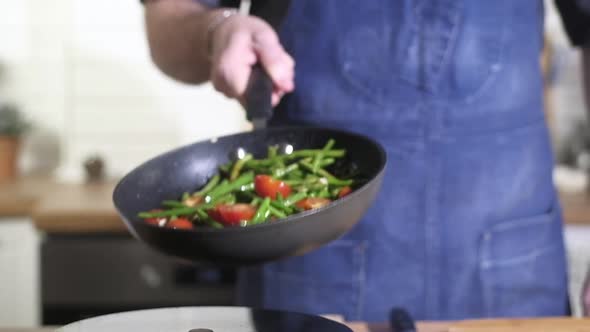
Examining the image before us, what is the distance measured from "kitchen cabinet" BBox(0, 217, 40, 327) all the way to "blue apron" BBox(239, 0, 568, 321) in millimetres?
1053

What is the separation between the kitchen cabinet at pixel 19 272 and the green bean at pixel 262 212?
130cm

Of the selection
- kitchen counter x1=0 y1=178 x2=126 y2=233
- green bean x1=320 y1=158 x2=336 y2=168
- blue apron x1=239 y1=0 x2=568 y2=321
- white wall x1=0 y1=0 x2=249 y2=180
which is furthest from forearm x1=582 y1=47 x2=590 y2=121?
white wall x1=0 y1=0 x2=249 y2=180

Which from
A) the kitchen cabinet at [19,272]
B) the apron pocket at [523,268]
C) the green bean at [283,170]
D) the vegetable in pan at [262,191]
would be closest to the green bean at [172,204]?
the vegetable in pan at [262,191]

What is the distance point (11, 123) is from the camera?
228 centimetres

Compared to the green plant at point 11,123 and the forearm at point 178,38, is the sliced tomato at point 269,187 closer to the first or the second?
the forearm at point 178,38

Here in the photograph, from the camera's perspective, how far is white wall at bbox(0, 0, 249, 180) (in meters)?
2.35

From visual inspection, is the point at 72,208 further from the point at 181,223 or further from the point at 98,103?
the point at 181,223

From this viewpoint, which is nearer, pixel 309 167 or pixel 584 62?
pixel 309 167

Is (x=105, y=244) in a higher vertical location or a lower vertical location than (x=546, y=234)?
lower

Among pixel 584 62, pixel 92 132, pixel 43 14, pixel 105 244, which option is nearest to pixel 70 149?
pixel 92 132

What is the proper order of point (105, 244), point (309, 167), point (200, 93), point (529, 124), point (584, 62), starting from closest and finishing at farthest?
1. point (309, 167)
2. point (529, 124)
3. point (584, 62)
4. point (105, 244)
5. point (200, 93)

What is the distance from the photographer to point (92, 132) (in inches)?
94.9

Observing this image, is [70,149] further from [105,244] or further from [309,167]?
[309,167]

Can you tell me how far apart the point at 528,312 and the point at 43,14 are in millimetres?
1738
